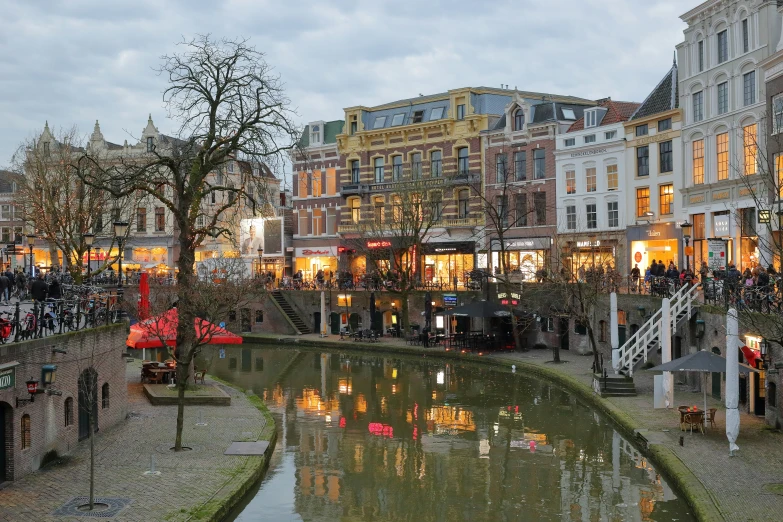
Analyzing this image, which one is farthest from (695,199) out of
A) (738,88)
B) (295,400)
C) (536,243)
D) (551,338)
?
(295,400)

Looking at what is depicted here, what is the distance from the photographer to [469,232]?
55.6 metres

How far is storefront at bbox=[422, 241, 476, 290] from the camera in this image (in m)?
55.6

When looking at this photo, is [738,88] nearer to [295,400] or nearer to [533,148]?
[533,148]

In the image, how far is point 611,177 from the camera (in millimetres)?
48156

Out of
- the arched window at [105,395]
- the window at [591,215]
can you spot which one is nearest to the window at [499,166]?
the window at [591,215]

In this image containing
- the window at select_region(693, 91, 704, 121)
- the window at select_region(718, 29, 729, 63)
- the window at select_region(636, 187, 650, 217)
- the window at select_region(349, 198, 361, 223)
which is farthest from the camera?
the window at select_region(349, 198, 361, 223)

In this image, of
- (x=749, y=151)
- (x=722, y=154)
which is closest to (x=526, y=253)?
(x=722, y=154)

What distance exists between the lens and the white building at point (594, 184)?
47.5 meters

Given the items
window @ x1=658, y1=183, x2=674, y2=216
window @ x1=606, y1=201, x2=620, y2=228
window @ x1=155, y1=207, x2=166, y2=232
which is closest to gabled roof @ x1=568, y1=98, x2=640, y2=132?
window @ x1=606, y1=201, x2=620, y2=228

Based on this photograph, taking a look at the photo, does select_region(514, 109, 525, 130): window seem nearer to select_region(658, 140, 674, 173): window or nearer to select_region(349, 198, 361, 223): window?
select_region(658, 140, 674, 173): window

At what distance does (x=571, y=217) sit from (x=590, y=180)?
2559mm

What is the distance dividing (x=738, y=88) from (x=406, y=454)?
76.2 feet

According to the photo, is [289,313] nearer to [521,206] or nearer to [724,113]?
[521,206]

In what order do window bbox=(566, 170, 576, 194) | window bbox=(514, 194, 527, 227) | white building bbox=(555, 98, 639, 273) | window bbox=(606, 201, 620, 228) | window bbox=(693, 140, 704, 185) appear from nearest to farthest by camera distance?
window bbox=(693, 140, 704, 185) < white building bbox=(555, 98, 639, 273) < window bbox=(606, 201, 620, 228) < window bbox=(566, 170, 576, 194) < window bbox=(514, 194, 527, 227)
